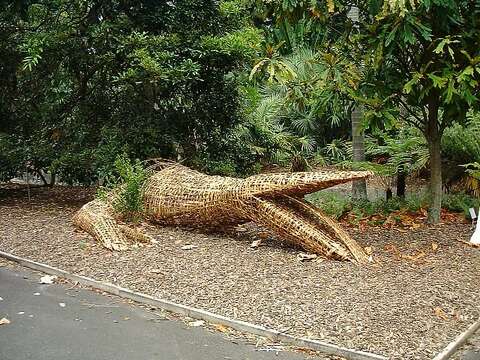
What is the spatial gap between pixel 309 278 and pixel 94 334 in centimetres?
215

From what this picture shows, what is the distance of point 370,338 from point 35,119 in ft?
29.5

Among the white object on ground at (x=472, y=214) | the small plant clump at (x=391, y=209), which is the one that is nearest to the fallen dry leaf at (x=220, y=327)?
the small plant clump at (x=391, y=209)

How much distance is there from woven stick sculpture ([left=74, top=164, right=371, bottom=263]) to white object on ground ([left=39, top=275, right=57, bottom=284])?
0.86m

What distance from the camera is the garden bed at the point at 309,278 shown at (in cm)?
468

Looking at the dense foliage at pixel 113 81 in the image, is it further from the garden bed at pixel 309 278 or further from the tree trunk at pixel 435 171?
the tree trunk at pixel 435 171

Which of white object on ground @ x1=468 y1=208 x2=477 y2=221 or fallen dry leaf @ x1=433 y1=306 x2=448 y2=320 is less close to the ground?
white object on ground @ x1=468 y1=208 x2=477 y2=221

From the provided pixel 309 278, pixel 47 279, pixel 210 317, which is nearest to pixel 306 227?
pixel 309 278

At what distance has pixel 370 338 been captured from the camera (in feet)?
14.6

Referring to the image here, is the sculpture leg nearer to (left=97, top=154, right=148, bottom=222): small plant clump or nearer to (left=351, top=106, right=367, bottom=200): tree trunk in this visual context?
(left=97, top=154, right=148, bottom=222): small plant clump

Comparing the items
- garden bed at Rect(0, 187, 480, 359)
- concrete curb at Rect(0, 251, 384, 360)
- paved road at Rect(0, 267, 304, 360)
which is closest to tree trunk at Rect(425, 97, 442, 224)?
garden bed at Rect(0, 187, 480, 359)

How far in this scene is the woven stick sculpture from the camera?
6504mm

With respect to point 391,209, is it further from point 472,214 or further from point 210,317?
point 210,317

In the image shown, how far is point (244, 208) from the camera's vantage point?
22.9 feet

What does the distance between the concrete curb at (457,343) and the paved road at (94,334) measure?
1038 millimetres
